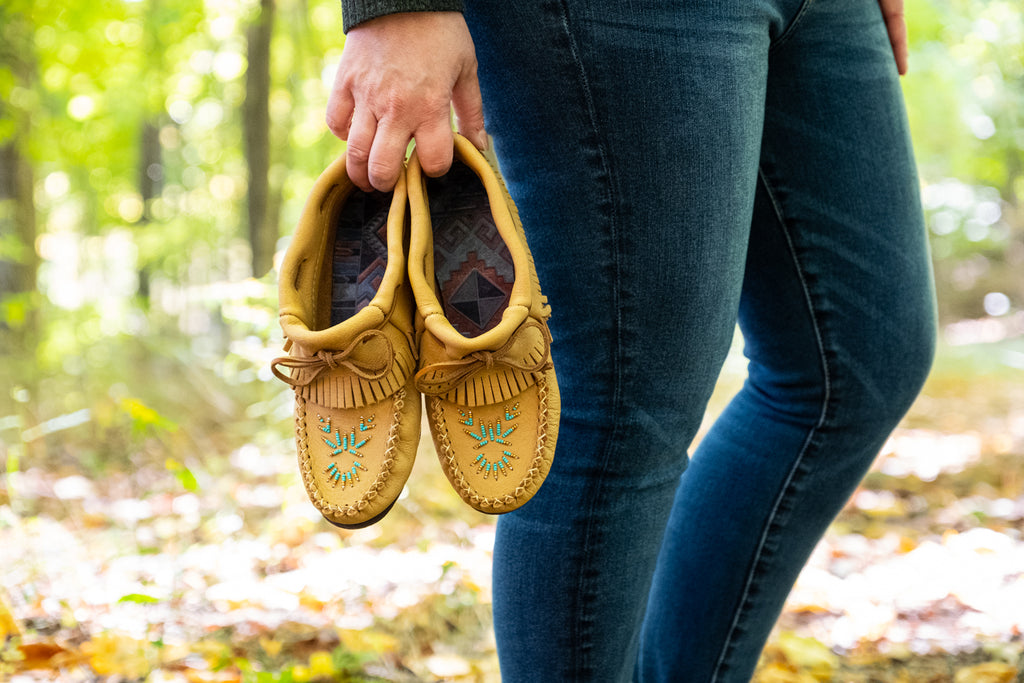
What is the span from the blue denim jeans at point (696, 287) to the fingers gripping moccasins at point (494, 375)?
0.05 meters

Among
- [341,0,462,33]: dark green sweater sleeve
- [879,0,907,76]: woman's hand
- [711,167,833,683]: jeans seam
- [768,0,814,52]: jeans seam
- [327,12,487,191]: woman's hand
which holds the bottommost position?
[711,167,833,683]: jeans seam

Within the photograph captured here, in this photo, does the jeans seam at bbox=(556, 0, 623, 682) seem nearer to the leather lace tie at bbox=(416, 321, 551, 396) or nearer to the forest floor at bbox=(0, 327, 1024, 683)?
the leather lace tie at bbox=(416, 321, 551, 396)

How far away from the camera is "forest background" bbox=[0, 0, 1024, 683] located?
1629mm

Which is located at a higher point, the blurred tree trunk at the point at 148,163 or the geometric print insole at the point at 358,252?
the blurred tree trunk at the point at 148,163

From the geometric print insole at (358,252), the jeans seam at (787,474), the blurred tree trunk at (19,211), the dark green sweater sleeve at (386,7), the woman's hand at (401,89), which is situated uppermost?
the blurred tree trunk at (19,211)

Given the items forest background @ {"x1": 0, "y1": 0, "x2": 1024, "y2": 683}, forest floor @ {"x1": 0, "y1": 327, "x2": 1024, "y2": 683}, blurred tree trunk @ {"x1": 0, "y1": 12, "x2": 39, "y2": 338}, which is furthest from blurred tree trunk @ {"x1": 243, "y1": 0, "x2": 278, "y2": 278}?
forest floor @ {"x1": 0, "y1": 327, "x2": 1024, "y2": 683}

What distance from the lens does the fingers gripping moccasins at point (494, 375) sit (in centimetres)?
74

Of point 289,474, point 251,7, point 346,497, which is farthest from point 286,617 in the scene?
point 251,7

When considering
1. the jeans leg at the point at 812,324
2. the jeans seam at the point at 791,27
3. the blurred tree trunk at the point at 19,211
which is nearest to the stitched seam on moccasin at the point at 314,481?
the jeans leg at the point at 812,324

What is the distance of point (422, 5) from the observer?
0.72m

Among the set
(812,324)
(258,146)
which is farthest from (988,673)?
(258,146)

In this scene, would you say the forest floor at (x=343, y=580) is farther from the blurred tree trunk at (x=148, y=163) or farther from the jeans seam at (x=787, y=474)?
the blurred tree trunk at (x=148, y=163)

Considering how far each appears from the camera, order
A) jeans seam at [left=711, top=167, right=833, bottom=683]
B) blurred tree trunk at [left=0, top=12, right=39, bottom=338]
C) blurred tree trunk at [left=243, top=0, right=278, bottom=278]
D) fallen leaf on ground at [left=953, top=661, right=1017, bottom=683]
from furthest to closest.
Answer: blurred tree trunk at [left=243, top=0, right=278, bottom=278] < blurred tree trunk at [left=0, top=12, right=39, bottom=338] < fallen leaf on ground at [left=953, top=661, right=1017, bottom=683] < jeans seam at [left=711, top=167, right=833, bottom=683]

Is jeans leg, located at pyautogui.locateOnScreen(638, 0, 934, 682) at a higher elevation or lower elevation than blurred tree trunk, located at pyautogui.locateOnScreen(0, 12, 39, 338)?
lower
